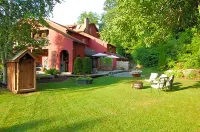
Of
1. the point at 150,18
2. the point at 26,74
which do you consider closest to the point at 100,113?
the point at 150,18

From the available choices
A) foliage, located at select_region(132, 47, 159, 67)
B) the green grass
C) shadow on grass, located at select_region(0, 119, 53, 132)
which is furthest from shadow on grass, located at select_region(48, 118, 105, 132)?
foliage, located at select_region(132, 47, 159, 67)

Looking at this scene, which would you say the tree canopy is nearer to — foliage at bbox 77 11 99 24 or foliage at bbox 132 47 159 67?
foliage at bbox 132 47 159 67

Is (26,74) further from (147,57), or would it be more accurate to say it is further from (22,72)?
(147,57)

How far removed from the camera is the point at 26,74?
10594mm

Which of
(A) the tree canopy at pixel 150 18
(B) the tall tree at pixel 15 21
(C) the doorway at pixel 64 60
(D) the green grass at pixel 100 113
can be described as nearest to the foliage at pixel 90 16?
(C) the doorway at pixel 64 60

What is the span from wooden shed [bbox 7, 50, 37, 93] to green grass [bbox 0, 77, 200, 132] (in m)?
1.16

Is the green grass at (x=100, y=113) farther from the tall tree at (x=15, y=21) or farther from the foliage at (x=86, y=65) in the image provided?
the foliage at (x=86, y=65)

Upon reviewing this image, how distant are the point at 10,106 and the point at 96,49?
23854 millimetres

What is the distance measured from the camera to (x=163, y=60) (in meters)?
23.5

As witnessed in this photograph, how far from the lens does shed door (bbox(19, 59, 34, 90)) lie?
10.4 meters

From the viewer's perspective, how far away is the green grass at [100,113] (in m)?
5.38

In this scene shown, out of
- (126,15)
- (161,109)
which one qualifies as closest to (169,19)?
(126,15)

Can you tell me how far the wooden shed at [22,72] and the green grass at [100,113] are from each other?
1.16 meters

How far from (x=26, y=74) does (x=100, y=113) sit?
575 cm
